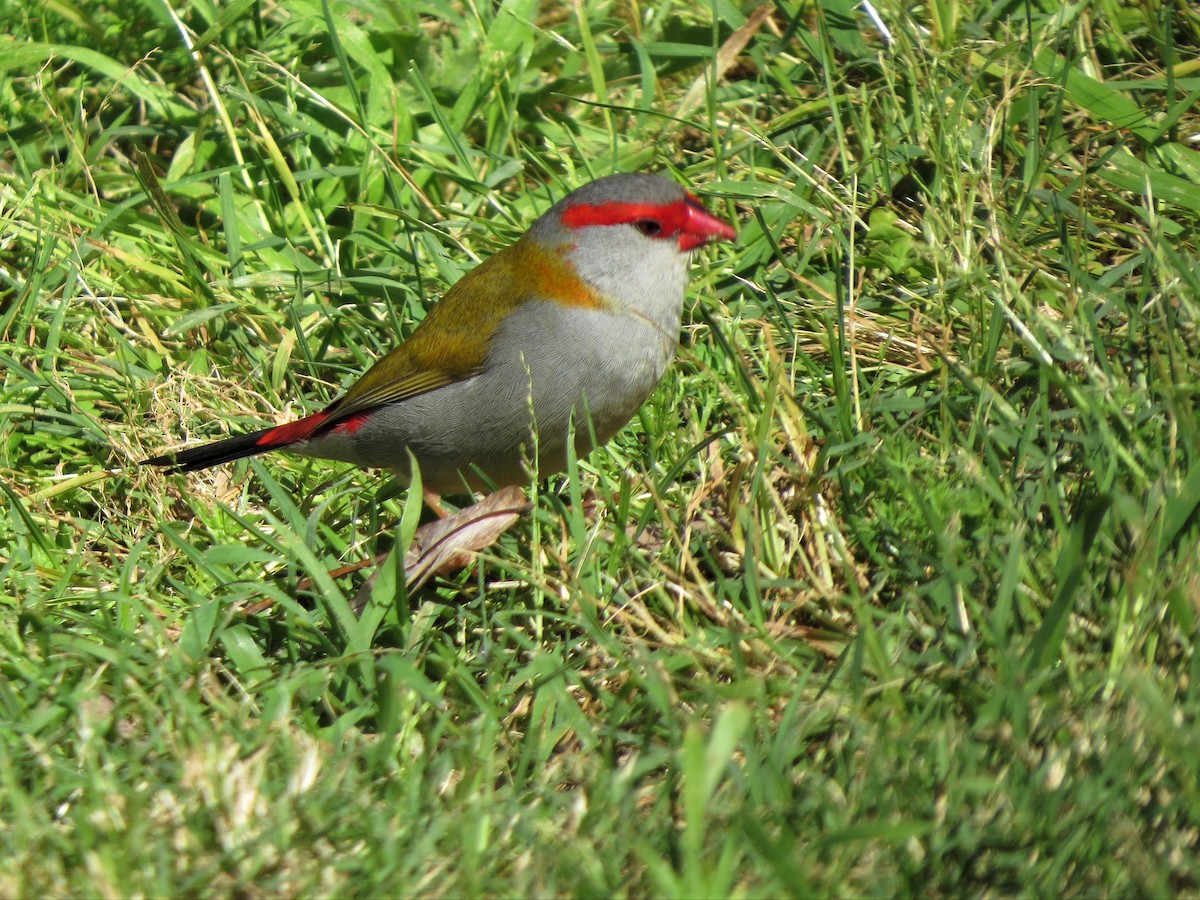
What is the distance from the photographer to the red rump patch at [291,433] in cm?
385

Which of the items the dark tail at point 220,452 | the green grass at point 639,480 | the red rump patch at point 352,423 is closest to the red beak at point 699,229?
the green grass at point 639,480

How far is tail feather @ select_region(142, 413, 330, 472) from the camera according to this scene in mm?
3850

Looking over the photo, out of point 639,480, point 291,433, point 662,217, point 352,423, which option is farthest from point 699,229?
point 291,433

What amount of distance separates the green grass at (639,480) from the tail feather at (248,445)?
0.46ft

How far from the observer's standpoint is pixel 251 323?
14.9 ft

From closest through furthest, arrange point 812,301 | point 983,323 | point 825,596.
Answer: point 825,596, point 983,323, point 812,301

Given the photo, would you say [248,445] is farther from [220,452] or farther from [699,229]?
[699,229]

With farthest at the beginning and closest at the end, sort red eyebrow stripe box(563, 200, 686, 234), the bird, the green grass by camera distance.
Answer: red eyebrow stripe box(563, 200, 686, 234) < the bird < the green grass

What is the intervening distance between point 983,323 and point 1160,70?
1532 mm

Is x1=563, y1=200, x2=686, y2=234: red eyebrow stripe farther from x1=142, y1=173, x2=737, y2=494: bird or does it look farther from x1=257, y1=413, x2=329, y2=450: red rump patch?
x1=257, y1=413, x2=329, y2=450: red rump patch

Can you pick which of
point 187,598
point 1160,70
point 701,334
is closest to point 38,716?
point 187,598

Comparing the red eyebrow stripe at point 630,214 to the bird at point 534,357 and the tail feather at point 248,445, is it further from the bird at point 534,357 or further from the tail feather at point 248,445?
the tail feather at point 248,445

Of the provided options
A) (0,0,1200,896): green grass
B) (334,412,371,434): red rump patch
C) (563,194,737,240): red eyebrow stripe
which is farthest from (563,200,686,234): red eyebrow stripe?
(334,412,371,434): red rump patch

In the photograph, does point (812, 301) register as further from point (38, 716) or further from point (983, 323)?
point (38, 716)
